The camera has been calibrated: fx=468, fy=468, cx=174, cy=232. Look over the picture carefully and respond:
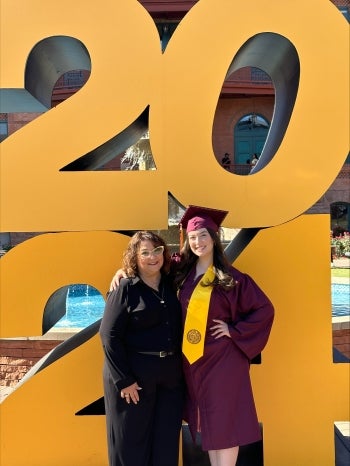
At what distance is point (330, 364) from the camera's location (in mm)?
3146

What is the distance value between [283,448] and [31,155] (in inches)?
101

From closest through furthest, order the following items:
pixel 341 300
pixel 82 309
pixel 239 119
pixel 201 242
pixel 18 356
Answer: pixel 201 242 < pixel 18 356 < pixel 341 300 < pixel 82 309 < pixel 239 119

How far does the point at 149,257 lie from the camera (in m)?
2.39

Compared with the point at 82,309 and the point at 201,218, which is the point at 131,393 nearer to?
the point at 201,218

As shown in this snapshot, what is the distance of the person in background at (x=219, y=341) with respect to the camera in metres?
2.42

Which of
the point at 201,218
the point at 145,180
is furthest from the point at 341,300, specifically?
the point at 201,218

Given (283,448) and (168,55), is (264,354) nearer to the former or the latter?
(283,448)

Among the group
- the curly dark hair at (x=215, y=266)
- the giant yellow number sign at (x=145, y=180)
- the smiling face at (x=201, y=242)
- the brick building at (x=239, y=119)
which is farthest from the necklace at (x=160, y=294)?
the brick building at (x=239, y=119)

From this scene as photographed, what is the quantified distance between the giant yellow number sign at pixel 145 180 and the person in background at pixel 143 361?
0.67 m

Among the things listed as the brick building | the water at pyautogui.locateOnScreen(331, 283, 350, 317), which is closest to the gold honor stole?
the water at pyautogui.locateOnScreen(331, 283, 350, 317)

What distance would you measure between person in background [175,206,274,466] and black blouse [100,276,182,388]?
9 centimetres

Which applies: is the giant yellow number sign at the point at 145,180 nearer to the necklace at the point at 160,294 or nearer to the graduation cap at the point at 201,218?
the graduation cap at the point at 201,218

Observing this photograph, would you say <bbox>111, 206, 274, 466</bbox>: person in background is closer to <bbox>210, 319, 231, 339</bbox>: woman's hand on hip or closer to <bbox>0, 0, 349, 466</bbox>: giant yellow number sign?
<bbox>210, 319, 231, 339</bbox>: woman's hand on hip

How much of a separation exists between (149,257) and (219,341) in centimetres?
57
